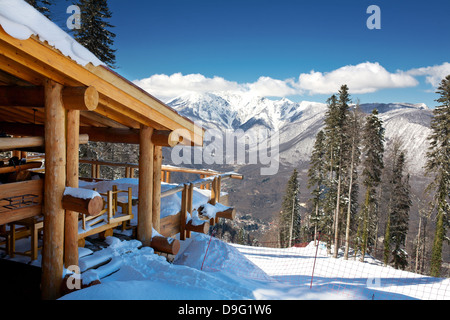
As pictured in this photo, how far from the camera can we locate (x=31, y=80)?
4.19m

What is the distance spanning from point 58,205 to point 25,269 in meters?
1.78

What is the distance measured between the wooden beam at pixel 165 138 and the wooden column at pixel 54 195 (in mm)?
2144

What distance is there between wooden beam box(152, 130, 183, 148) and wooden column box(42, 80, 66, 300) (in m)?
2.14

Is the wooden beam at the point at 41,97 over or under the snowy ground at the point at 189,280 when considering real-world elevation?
over

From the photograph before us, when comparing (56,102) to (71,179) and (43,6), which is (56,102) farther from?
(43,6)

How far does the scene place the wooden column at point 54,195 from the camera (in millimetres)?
3969

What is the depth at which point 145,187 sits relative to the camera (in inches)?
238

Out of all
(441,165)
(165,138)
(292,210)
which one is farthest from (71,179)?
(292,210)

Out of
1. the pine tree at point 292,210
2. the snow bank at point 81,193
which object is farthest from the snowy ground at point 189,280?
the pine tree at point 292,210

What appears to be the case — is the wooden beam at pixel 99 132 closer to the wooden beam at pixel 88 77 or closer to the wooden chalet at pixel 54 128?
the wooden beam at pixel 88 77

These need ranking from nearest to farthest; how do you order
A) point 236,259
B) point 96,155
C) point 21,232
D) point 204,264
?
point 21,232, point 204,264, point 236,259, point 96,155

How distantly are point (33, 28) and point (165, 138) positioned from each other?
3.21m
